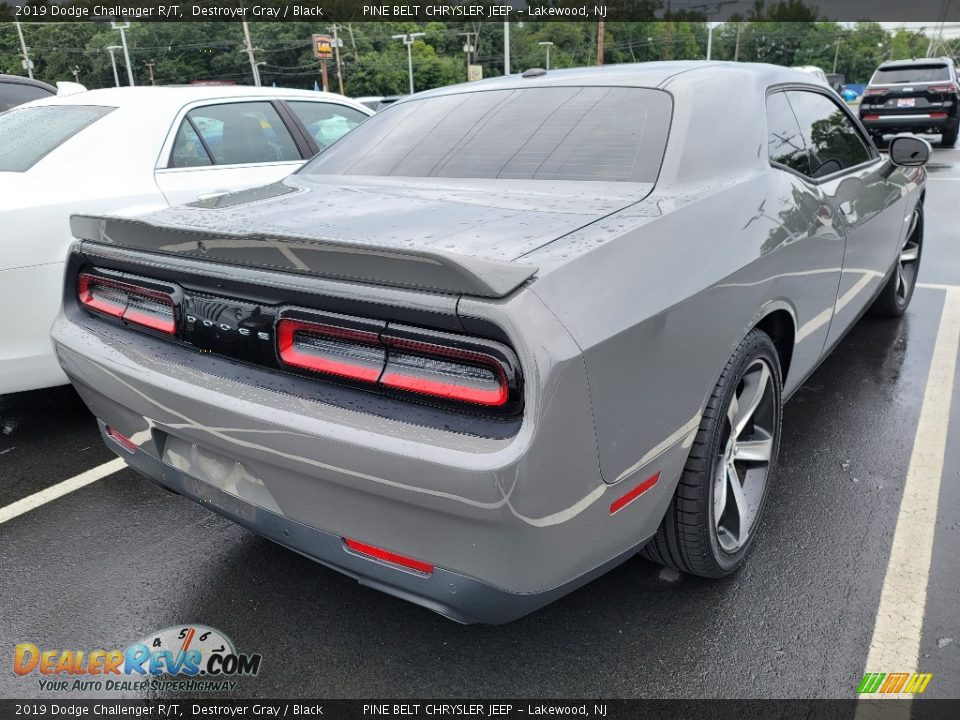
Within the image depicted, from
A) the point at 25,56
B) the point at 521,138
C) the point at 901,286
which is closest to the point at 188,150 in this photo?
the point at 521,138

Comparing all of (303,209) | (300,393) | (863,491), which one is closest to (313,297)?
(300,393)

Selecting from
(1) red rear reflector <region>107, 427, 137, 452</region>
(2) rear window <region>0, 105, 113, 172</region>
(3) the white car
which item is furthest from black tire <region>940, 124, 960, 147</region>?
(1) red rear reflector <region>107, 427, 137, 452</region>

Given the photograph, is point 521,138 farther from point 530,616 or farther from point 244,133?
point 244,133

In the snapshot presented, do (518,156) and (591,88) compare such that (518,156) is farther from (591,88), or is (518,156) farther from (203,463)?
Result: (203,463)

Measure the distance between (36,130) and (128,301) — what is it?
2.41m

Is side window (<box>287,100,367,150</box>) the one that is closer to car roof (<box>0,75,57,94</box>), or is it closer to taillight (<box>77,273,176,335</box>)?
taillight (<box>77,273,176,335</box>)

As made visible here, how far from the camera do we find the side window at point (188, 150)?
3963 mm

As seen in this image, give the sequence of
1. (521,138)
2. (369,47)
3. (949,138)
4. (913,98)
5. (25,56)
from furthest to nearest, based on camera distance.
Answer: (369,47)
(25,56)
(949,138)
(913,98)
(521,138)

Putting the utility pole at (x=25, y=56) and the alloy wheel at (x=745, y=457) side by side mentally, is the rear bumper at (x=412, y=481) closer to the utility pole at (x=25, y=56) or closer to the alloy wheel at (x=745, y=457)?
the alloy wheel at (x=745, y=457)

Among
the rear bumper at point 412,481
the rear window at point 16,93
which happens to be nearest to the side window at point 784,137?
the rear bumper at point 412,481

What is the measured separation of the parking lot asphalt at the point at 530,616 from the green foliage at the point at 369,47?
67.8m

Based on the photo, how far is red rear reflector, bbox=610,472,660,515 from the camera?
168cm

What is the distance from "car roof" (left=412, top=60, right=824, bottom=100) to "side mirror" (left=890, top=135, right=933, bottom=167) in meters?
0.97

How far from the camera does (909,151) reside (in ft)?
12.3
